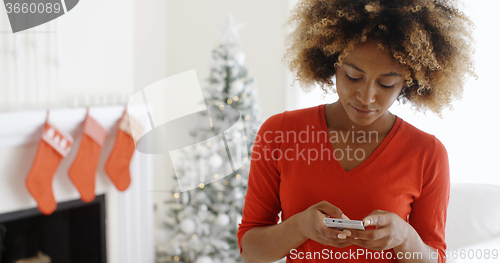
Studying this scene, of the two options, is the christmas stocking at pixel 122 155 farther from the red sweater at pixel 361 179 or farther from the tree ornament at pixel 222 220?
the red sweater at pixel 361 179

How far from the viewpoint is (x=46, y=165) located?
1.80m

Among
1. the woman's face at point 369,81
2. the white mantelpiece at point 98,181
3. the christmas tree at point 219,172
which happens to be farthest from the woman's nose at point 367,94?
the white mantelpiece at point 98,181

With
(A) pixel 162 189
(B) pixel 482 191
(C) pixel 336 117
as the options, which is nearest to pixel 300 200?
(C) pixel 336 117

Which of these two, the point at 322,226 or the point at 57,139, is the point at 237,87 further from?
the point at 322,226

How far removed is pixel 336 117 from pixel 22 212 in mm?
1668

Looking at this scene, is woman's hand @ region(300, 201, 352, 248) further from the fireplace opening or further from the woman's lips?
the fireplace opening

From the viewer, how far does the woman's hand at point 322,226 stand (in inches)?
26.9

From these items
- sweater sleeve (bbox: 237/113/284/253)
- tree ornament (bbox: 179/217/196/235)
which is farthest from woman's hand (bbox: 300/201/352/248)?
tree ornament (bbox: 179/217/196/235)

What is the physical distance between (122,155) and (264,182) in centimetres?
146

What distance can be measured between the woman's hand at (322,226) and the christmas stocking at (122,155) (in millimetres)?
1576

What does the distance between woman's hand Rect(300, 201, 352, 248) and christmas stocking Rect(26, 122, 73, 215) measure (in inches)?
57.9

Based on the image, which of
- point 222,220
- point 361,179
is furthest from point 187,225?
point 361,179

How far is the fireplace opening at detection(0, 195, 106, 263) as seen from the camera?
1.96m

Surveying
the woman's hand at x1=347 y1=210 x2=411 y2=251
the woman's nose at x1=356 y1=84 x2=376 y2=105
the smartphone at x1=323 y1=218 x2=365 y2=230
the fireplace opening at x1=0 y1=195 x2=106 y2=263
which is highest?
the woman's nose at x1=356 y1=84 x2=376 y2=105
